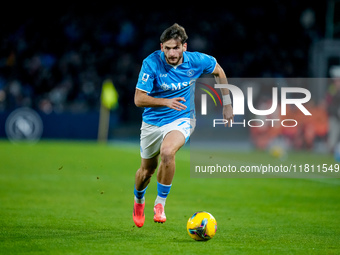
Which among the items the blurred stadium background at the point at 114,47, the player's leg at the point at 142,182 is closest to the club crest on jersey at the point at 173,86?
the player's leg at the point at 142,182

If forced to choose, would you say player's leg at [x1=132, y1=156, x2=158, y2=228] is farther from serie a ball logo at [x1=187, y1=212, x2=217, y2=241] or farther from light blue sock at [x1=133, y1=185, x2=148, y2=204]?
serie a ball logo at [x1=187, y1=212, x2=217, y2=241]

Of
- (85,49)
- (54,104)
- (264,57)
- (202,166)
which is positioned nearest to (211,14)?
(264,57)

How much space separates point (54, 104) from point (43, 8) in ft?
18.3

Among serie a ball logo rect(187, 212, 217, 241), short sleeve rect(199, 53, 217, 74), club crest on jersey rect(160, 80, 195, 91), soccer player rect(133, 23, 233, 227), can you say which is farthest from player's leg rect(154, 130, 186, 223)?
short sleeve rect(199, 53, 217, 74)

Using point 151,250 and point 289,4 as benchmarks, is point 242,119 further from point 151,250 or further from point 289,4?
point 151,250

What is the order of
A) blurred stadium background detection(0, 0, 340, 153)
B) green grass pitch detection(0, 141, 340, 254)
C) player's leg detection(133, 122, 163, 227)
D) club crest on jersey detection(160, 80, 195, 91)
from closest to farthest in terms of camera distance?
green grass pitch detection(0, 141, 340, 254) < club crest on jersey detection(160, 80, 195, 91) < player's leg detection(133, 122, 163, 227) < blurred stadium background detection(0, 0, 340, 153)

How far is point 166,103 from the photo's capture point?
683 cm

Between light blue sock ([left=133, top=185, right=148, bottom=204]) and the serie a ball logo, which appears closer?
the serie a ball logo

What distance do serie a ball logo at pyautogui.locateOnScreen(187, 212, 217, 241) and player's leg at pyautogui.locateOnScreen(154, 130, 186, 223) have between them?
649 millimetres

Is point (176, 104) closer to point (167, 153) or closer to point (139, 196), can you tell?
point (167, 153)

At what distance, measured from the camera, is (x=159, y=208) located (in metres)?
7.11

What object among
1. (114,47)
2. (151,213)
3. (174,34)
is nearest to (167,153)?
(174,34)

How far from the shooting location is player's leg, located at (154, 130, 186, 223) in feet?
22.6

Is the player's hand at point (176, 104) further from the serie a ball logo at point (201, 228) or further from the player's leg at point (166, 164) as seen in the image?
the serie a ball logo at point (201, 228)
